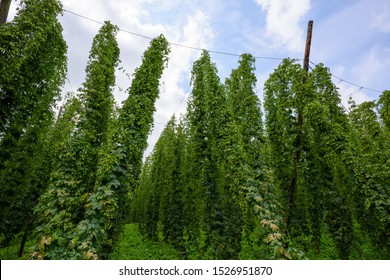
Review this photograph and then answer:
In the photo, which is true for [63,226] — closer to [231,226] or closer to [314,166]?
[231,226]

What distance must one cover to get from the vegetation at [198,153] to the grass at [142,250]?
2738 millimetres

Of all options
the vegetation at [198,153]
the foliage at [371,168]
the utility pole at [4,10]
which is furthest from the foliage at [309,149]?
the utility pole at [4,10]

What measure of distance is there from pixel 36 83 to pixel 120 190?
5313 mm

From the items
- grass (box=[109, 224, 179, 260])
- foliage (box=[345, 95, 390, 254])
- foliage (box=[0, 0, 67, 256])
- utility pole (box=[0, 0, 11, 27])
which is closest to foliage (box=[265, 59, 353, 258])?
foliage (box=[345, 95, 390, 254])

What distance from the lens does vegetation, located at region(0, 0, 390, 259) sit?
20.0 ft

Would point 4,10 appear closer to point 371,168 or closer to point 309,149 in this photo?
point 309,149

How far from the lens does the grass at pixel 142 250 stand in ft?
48.1

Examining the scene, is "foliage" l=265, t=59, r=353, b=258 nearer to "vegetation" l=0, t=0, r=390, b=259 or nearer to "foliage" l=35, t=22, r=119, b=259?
"vegetation" l=0, t=0, r=390, b=259

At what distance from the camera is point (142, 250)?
16312 mm

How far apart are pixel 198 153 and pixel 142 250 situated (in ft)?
33.2

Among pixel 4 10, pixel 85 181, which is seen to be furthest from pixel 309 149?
pixel 4 10

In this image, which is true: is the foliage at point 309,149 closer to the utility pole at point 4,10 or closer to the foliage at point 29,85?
the foliage at point 29,85
